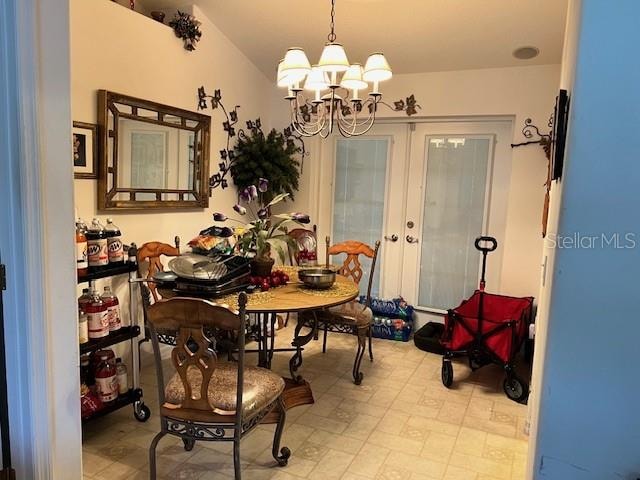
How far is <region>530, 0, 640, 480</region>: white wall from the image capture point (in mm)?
849

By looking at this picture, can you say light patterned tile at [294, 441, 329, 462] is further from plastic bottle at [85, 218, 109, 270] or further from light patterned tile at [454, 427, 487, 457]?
plastic bottle at [85, 218, 109, 270]

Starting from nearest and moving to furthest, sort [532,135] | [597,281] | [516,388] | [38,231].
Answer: [597,281] < [38,231] < [516,388] < [532,135]

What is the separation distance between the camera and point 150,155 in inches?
126

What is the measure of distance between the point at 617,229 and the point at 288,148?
364cm

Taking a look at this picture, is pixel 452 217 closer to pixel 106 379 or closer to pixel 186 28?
pixel 186 28

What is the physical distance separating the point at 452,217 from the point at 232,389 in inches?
109

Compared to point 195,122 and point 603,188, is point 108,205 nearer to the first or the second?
point 195,122

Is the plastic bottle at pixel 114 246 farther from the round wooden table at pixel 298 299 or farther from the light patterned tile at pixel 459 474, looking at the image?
the light patterned tile at pixel 459 474

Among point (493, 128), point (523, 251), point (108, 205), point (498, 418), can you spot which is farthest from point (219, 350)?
point (493, 128)

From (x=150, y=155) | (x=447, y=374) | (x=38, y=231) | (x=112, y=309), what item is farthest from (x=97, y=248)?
(x=447, y=374)

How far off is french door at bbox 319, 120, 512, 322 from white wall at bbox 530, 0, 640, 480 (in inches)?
124

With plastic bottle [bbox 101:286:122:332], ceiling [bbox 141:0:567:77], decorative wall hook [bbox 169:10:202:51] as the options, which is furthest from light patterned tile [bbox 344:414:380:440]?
decorative wall hook [bbox 169:10:202:51]

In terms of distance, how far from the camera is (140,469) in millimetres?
2188

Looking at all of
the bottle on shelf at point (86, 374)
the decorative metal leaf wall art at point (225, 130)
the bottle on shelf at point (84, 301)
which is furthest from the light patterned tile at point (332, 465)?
the decorative metal leaf wall art at point (225, 130)
